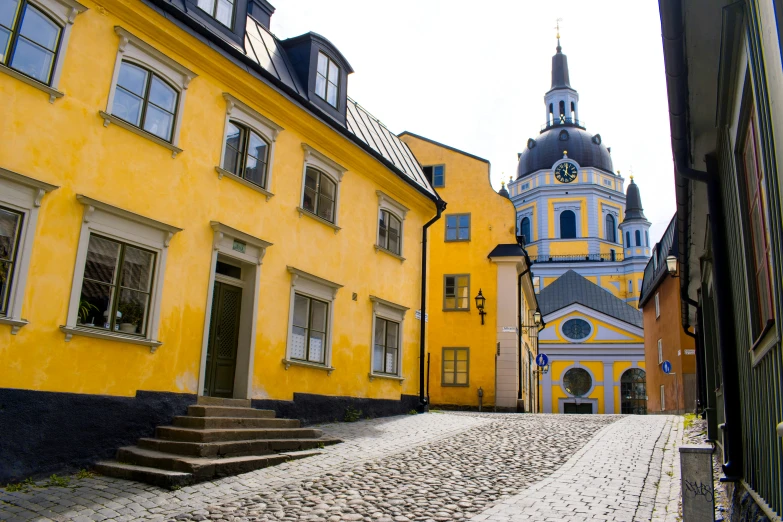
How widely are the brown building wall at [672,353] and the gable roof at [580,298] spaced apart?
2640cm

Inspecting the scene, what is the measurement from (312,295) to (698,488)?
9260 mm

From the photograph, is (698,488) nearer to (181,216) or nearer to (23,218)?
(23,218)

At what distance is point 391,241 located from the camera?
17203 millimetres

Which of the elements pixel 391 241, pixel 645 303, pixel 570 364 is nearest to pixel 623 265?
pixel 570 364

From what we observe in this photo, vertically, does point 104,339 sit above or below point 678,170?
below

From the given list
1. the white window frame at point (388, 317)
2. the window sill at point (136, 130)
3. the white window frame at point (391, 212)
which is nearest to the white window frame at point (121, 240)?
the window sill at point (136, 130)

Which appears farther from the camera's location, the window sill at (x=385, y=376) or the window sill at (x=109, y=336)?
the window sill at (x=385, y=376)

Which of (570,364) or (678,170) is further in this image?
(570,364)

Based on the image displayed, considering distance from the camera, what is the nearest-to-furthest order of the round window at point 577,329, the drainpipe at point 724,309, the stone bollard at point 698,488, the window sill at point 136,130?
the stone bollard at point 698,488 < the drainpipe at point 724,309 < the window sill at point 136,130 < the round window at point 577,329

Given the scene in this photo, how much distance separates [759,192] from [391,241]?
12.9 meters

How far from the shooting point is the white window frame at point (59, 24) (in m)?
8.70

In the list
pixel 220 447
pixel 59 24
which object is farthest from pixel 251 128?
pixel 220 447

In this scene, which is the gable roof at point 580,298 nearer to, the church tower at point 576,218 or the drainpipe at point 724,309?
the church tower at point 576,218

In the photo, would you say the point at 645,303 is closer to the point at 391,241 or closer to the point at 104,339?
the point at 391,241
